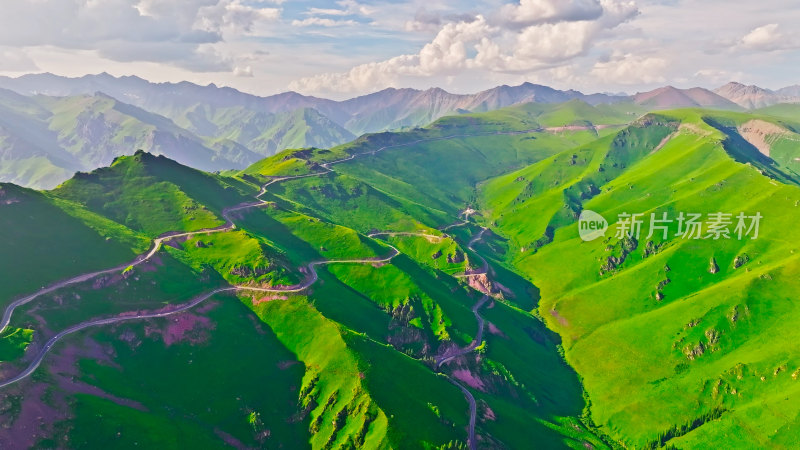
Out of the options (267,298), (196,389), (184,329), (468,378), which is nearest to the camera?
(196,389)

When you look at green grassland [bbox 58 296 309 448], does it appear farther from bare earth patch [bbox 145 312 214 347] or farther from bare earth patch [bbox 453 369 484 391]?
bare earth patch [bbox 453 369 484 391]

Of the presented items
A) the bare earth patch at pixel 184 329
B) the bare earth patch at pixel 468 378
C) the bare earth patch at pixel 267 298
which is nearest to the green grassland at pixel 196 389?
the bare earth patch at pixel 184 329

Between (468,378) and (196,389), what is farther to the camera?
(468,378)

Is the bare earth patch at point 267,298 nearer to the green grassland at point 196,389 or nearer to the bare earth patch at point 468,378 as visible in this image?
the green grassland at point 196,389

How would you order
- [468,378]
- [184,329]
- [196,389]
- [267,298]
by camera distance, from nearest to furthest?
[196,389] → [184,329] → [468,378] → [267,298]

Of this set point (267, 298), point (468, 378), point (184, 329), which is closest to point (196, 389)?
point (184, 329)

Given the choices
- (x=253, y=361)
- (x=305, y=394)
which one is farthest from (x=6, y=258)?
(x=305, y=394)

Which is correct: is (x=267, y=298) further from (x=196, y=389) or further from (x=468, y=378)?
(x=468, y=378)

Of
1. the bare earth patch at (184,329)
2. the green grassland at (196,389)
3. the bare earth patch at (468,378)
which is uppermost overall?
the bare earth patch at (184,329)

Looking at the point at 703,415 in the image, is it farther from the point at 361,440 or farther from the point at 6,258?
the point at 6,258

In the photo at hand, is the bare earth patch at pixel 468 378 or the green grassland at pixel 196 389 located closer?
the green grassland at pixel 196 389

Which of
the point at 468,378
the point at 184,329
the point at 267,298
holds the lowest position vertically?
the point at 468,378
